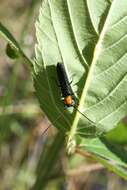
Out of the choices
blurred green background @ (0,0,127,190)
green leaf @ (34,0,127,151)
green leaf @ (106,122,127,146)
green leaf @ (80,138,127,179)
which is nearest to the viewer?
green leaf @ (34,0,127,151)

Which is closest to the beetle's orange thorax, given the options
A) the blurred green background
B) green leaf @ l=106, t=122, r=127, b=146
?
green leaf @ l=106, t=122, r=127, b=146

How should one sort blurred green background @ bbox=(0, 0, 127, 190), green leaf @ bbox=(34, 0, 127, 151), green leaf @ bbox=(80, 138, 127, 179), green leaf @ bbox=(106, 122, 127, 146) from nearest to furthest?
green leaf @ bbox=(34, 0, 127, 151) → green leaf @ bbox=(80, 138, 127, 179) → green leaf @ bbox=(106, 122, 127, 146) → blurred green background @ bbox=(0, 0, 127, 190)

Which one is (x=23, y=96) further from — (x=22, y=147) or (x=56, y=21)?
(x=56, y=21)

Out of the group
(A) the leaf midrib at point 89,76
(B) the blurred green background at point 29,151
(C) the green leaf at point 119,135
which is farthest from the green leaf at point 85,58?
(B) the blurred green background at point 29,151

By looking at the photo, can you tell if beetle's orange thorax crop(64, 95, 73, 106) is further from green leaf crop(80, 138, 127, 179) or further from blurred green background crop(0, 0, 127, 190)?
blurred green background crop(0, 0, 127, 190)

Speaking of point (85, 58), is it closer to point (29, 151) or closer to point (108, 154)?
point (108, 154)
